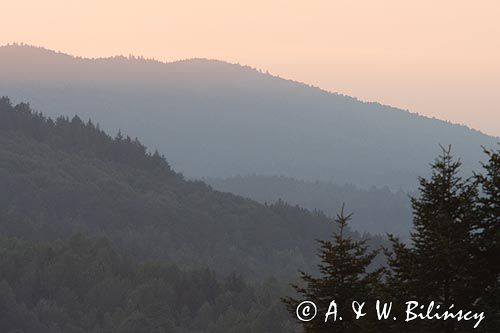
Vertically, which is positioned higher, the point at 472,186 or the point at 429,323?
the point at 472,186

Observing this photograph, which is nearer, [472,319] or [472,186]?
[472,319]

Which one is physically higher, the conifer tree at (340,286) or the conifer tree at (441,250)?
the conifer tree at (441,250)

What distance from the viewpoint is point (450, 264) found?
24406 millimetres

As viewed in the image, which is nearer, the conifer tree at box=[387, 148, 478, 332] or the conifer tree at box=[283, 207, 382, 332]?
the conifer tree at box=[387, 148, 478, 332]

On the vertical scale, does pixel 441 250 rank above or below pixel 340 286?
above

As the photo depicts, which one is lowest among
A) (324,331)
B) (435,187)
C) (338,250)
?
(324,331)

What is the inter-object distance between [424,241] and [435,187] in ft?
4.36

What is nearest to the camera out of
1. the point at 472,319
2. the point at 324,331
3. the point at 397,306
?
the point at 472,319

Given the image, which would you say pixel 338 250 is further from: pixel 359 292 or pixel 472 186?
pixel 472 186

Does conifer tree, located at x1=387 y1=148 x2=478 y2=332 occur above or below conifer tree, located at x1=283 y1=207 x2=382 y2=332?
above

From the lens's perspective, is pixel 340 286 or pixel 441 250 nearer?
pixel 441 250

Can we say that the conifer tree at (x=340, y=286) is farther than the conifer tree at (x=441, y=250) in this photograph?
Yes

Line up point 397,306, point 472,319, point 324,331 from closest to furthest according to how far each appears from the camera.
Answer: point 472,319 → point 397,306 → point 324,331

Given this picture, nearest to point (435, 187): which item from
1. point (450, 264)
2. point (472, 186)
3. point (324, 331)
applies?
point (472, 186)
